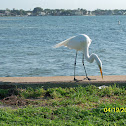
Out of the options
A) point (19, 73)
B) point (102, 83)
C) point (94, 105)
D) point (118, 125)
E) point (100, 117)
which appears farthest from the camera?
point (19, 73)

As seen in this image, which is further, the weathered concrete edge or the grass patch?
the weathered concrete edge

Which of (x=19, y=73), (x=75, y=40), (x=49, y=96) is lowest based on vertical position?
(x=19, y=73)

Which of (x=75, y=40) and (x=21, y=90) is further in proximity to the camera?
(x=75, y=40)

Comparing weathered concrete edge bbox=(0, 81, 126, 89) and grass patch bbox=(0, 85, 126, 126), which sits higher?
weathered concrete edge bbox=(0, 81, 126, 89)

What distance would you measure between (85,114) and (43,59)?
10410 mm

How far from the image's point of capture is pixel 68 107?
525 centimetres

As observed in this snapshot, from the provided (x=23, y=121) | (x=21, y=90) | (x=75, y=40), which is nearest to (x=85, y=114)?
(x=23, y=121)

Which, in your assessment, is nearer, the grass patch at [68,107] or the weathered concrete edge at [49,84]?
the grass patch at [68,107]

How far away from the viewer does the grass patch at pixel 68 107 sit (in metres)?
4.66

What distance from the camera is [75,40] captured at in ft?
26.7

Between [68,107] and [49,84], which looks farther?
[49,84]

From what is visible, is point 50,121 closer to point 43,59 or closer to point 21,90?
point 21,90

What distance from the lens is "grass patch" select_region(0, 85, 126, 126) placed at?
184 inches

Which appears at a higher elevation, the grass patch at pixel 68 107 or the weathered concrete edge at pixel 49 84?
the weathered concrete edge at pixel 49 84
